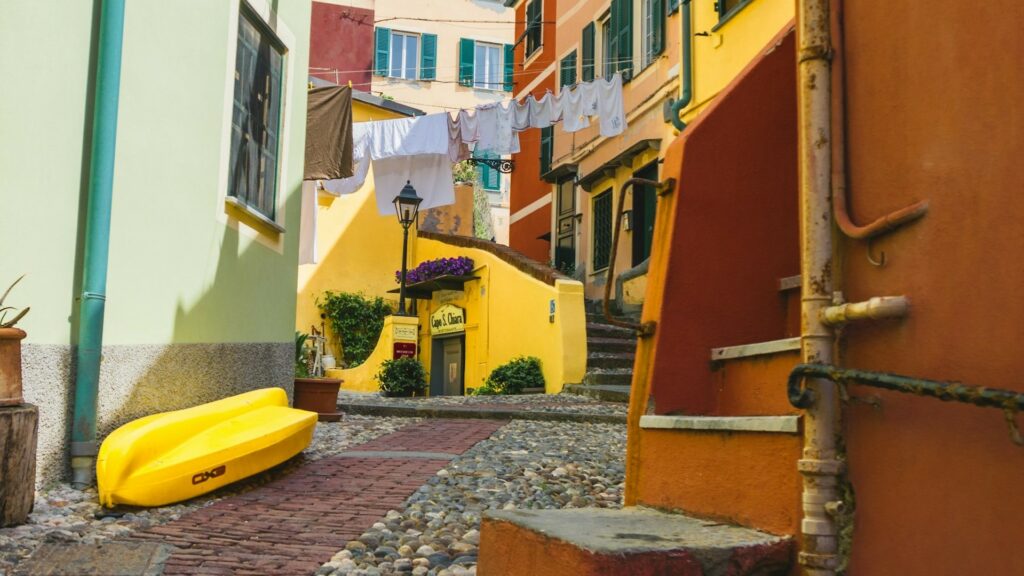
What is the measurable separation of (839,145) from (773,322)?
101cm

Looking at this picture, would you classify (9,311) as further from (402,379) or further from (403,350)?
(403,350)

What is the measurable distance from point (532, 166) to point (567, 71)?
127 inches

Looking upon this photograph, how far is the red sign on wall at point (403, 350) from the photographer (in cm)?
1482

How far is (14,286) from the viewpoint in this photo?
446 cm

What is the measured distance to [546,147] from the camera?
65.1 ft

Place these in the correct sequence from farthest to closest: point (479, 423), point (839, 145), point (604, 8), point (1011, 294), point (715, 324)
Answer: point (604, 8)
point (479, 423)
point (715, 324)
point (839, 145)
point (1011, 294)

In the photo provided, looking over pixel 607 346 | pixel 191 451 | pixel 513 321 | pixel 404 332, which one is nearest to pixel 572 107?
pixel 513 321

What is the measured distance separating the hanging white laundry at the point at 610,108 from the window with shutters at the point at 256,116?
26.2 feet

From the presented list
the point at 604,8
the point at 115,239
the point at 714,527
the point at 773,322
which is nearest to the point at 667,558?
the point at 714,527

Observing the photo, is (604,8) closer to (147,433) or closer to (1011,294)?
(147,433)

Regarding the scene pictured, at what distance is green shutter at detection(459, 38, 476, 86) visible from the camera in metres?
27.7

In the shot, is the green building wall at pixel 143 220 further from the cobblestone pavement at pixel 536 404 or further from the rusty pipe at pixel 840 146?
the rusty pipe at pixel 840 146

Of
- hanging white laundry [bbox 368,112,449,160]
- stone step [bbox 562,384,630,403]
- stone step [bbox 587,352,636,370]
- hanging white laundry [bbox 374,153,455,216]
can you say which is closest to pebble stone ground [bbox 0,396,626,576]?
stone step [bbox 562,384,630,403]

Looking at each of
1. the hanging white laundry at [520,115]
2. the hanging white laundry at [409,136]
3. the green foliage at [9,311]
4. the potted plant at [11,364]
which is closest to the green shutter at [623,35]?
the hanging white laundry at [520,115]
